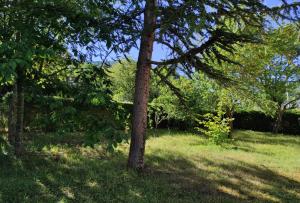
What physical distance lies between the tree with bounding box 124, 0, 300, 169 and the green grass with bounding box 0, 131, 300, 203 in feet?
3.95

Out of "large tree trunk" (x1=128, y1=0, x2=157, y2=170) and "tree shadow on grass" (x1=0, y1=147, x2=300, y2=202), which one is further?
"large tree trunk" (x1=128, y1=0, x2=157, y2=170)

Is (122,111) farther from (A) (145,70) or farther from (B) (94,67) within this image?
(A) (145,70)

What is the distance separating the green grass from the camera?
710 cm

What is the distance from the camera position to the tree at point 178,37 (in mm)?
8227

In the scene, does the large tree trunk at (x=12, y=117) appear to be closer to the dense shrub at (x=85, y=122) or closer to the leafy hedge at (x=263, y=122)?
the dense shrub at (x=85, y=122)

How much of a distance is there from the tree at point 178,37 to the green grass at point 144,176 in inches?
47.4

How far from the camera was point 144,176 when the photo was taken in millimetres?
8945

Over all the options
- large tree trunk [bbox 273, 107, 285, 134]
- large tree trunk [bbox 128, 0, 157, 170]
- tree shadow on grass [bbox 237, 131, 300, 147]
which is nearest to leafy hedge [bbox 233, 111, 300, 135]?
large tree trunk [bbox 273, 107, 285, 134]

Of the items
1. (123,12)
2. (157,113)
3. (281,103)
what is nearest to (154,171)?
(123,12)

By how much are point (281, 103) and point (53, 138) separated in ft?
69.4

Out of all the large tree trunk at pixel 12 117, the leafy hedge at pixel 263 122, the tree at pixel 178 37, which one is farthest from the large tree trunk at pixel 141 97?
the leafy hedge at pixel 263 122

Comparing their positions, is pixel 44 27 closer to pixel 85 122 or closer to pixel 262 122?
pixel 85 122

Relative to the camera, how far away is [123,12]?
8.79m

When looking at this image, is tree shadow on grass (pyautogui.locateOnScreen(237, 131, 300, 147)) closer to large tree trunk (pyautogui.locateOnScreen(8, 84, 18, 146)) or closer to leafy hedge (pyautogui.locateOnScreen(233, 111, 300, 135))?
leafy hedge (pyautogui.locateOnScreen(233, 111, 300, 135))
